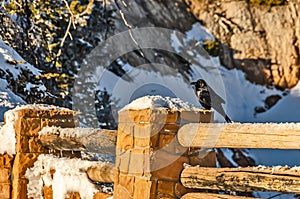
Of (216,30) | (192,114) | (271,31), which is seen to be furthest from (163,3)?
(192,114)

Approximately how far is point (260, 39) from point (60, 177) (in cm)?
1315

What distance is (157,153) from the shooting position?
3490 mm

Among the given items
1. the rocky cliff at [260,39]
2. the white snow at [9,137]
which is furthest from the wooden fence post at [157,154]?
the rocky cliff at [260,39]

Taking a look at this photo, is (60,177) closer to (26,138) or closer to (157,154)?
(26,138)

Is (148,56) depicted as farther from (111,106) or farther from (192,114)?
(192,114)

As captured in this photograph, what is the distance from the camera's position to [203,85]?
486cm

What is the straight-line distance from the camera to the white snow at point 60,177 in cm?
420

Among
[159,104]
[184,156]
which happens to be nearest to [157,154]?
[184,156]

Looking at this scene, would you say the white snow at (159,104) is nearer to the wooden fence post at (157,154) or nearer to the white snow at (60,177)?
the wooden fence post at (157,154)

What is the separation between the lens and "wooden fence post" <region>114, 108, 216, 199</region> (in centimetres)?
348

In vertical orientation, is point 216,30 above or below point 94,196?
above

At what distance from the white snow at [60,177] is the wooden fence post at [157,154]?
602 millimetres

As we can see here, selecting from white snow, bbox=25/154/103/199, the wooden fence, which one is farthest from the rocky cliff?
the wooden fence

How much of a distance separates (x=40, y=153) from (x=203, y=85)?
1.41 meters
